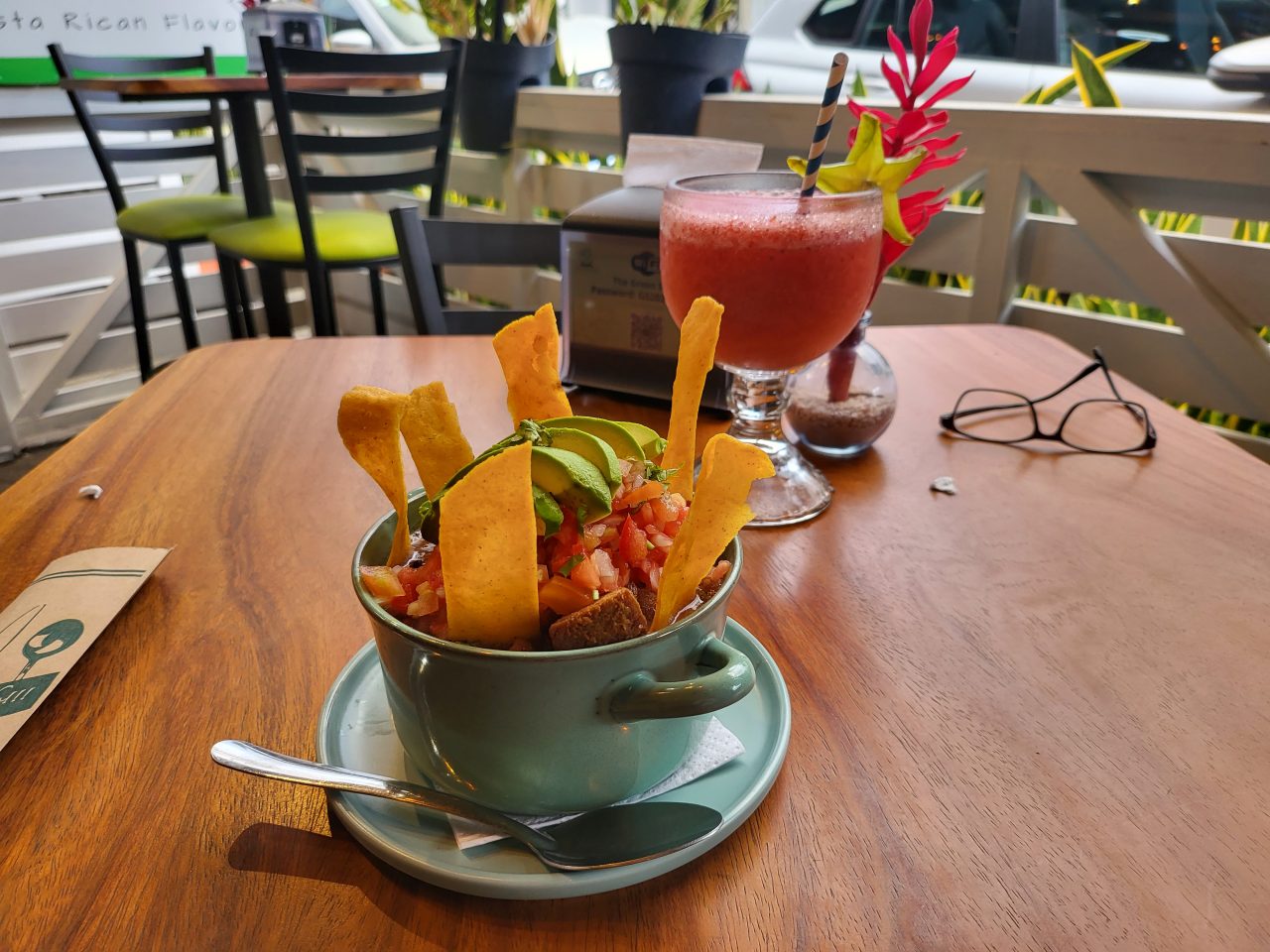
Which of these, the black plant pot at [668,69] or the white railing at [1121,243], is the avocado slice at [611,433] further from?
the black plant pot at [668,69]

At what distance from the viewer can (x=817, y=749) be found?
0.47 metres

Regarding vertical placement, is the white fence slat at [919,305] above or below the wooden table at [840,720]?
below

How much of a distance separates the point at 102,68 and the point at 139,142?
731mm

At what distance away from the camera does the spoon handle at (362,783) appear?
39 cm

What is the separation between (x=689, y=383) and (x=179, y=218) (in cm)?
275

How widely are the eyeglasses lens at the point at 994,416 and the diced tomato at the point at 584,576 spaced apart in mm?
628

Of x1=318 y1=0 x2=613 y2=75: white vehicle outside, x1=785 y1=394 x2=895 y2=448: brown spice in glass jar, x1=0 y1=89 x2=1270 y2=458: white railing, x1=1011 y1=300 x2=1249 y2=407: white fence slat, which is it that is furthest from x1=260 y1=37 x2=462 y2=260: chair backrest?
x1=785 y1=394 x2=895 y2=448: brown spice in glass jar

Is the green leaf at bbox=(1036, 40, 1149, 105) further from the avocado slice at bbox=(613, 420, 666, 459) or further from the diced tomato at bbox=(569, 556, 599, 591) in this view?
the diced tomato at bbox=(569, 556, 599, 591)

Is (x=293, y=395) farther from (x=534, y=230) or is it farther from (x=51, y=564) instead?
(x=534, y=230)

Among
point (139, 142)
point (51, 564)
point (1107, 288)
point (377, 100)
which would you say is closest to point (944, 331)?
point (1107, 288)

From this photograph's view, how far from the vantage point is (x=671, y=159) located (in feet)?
3.52

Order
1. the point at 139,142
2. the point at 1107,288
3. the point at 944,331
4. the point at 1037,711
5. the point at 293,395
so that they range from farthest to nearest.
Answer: the point at 139,142 < the point at 1107,288 < the point at 944,331 < the point at 293,395 < the point at 1037,711

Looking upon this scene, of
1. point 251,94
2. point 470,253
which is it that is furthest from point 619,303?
point 251,94

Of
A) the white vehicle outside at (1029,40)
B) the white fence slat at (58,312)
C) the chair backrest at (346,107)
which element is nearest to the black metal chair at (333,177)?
the chair backrest at (346,107)
